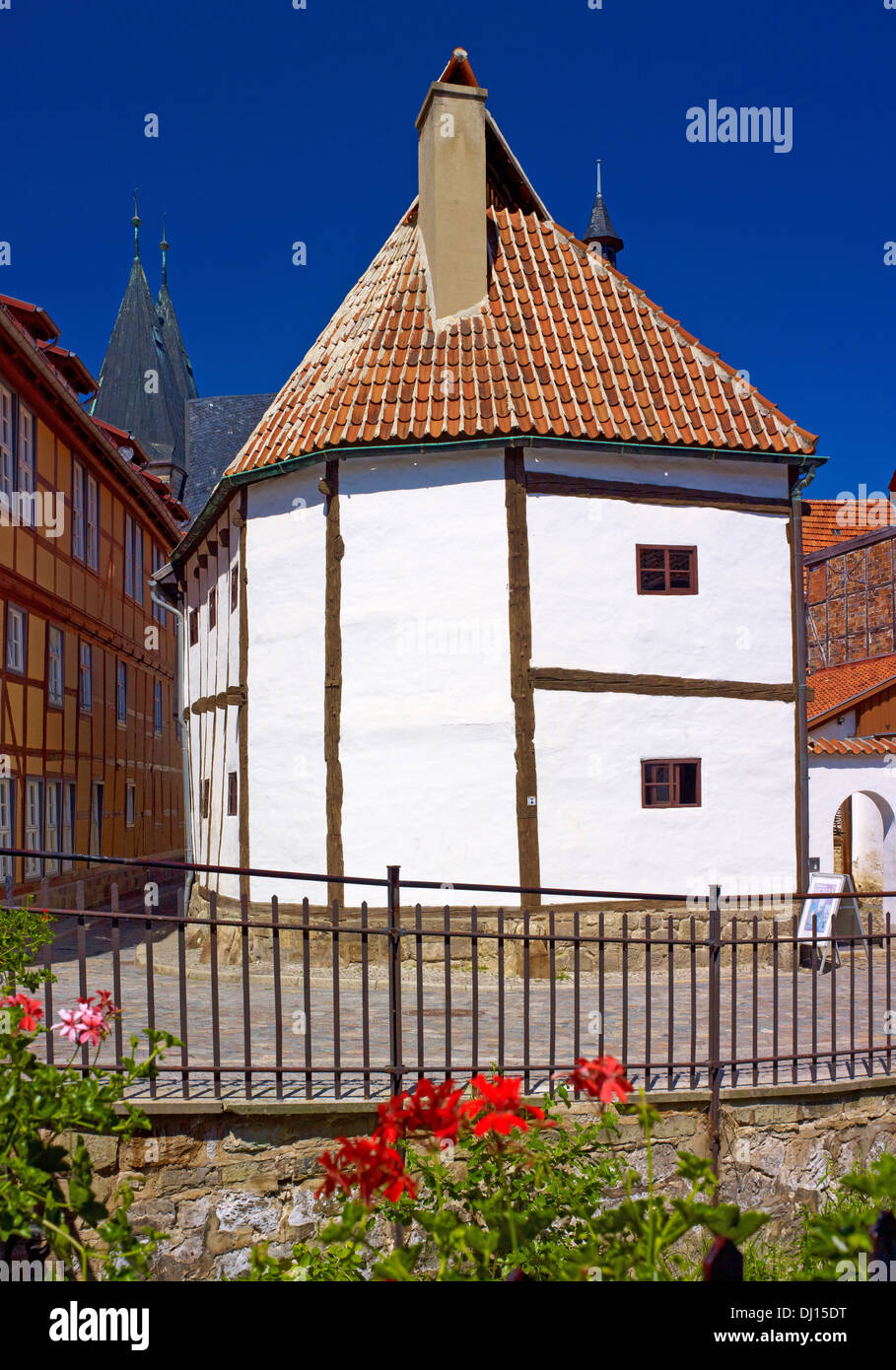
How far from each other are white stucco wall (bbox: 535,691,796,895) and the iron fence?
1.29ft

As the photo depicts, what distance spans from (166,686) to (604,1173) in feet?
76.1

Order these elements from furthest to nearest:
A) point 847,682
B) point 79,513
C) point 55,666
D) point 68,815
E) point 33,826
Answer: point 847,682 < point 79,513 < point 68,815 < point 55,666 < point 33,826

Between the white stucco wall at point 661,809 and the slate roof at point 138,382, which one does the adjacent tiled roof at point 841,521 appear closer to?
the white stucco wall at point 661,809

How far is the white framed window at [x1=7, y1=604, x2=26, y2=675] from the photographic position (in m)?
15.2

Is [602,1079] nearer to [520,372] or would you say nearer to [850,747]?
[520,372]

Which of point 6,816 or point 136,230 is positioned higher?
point 136,230

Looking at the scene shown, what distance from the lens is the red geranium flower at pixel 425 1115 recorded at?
9.81 ft

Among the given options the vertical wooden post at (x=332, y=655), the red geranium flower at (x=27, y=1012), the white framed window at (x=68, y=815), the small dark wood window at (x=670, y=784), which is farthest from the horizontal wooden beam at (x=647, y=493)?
the white framed window at (x=68, y=815)

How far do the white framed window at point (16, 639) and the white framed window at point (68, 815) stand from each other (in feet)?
9.02

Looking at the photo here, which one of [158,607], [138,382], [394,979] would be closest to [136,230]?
[138,382]

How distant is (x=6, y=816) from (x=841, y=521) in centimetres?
2189

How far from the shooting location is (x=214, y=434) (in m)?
40.0

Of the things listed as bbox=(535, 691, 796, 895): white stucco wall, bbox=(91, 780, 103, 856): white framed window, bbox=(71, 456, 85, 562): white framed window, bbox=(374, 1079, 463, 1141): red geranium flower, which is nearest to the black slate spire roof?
bbox=(71, 456, 85, 562): white framed window
